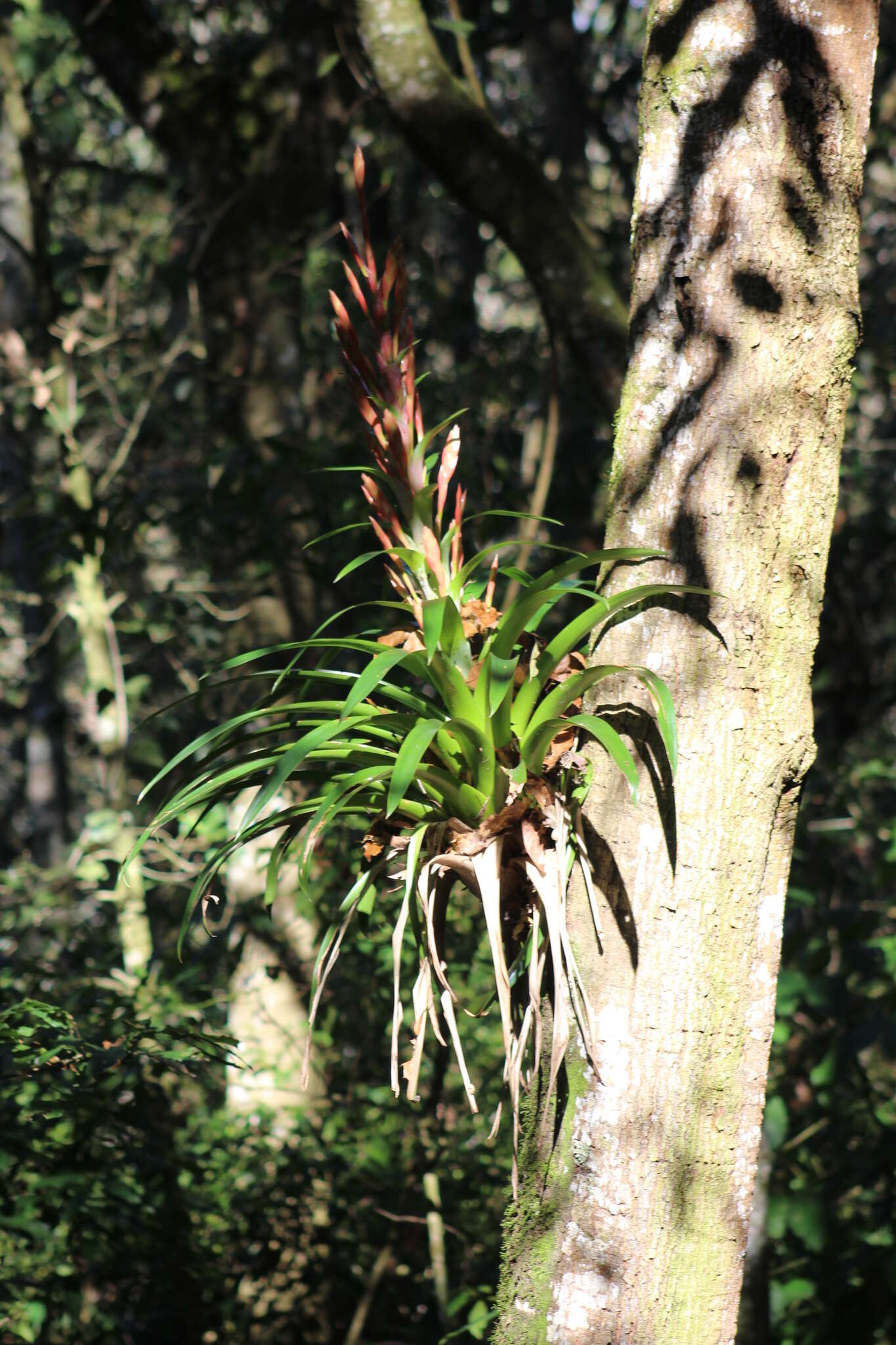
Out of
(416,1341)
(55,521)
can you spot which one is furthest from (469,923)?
(55,521)

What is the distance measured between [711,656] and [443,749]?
37 cm

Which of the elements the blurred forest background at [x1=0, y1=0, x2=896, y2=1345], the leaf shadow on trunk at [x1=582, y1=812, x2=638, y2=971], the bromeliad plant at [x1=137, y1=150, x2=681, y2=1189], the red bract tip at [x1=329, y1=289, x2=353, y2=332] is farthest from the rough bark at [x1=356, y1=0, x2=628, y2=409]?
the leaf shadow on trunk at [x1=582, y1=812, x2=638, y2=971]

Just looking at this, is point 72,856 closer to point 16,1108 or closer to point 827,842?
point 16,1108

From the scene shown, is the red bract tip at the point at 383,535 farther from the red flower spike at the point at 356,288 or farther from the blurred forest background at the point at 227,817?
the red flower spike at the point at 356,288

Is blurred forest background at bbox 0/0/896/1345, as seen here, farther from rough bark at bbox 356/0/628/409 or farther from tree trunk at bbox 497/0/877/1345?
tree trunk at bbox 497/0/877/1345

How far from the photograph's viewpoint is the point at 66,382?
3672 millimetres

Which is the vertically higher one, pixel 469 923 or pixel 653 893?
pixel 653 893

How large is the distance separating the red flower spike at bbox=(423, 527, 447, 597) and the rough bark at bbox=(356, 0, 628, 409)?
135cm

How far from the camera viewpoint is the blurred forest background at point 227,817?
2441 mm

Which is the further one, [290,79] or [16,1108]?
[290,79]

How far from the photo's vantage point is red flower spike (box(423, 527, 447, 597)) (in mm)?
1491

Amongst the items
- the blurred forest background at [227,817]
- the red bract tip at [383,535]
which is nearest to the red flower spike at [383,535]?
the red bract tip at [383,535]

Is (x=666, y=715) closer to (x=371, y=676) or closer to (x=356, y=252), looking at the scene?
(x=371, y=676)

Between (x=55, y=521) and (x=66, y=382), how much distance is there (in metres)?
0.49
